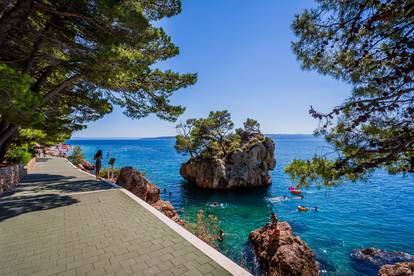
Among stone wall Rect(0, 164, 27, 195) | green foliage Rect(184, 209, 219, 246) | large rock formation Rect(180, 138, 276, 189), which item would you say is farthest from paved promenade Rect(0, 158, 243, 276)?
large rock formation Rect(180, 138, 276, 189)

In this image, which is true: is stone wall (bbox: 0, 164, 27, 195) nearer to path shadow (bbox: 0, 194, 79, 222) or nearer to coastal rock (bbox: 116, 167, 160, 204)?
path shadow (bbox: 0, 194, 79, 222)

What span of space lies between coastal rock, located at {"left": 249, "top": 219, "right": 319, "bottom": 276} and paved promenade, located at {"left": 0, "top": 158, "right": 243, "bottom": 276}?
5069mm

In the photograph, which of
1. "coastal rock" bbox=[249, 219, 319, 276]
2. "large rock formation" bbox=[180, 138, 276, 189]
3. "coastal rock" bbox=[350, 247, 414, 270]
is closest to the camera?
"coastal rock" bbox=[249, 219, 319, 276]

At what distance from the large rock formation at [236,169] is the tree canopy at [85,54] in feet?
54.4

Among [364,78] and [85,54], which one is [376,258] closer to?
[364,78]

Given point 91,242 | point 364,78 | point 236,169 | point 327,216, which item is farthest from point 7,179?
point 327,216

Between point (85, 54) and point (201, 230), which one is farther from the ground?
point (85, 54)

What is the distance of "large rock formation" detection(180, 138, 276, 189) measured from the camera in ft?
86.3

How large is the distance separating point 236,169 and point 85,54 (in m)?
23.3

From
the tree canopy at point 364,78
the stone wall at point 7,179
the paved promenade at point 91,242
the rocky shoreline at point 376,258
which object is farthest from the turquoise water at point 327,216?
the stone wall at point 7,179

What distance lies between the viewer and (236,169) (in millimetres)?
27281

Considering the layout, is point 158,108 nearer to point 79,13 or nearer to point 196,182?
point 79,13

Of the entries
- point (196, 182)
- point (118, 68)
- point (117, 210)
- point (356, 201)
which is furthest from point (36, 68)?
point (356, 201)

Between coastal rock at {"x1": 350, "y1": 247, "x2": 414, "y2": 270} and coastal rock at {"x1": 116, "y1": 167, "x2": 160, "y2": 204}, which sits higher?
coastal rock at {"x1": 116, "y1": 167, "x2": 160, "y2": 204}
